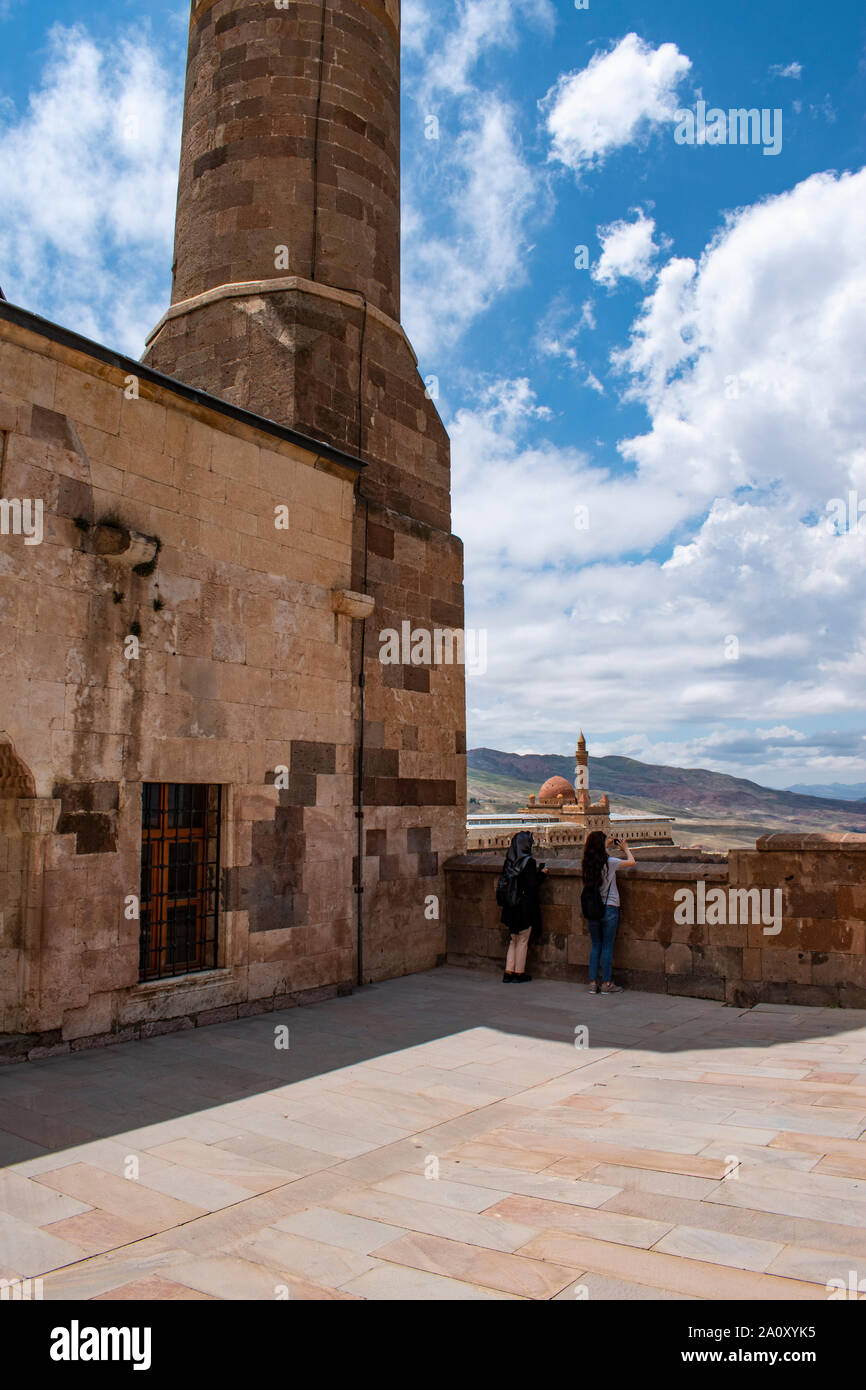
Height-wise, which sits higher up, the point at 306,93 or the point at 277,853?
the point at 306,93

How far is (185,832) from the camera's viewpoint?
7.57m

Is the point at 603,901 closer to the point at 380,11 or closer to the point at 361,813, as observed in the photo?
the point at 361,813

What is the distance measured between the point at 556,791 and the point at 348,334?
120ft

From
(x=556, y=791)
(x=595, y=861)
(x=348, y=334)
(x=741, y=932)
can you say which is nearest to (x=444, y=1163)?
(x=595, y=861)

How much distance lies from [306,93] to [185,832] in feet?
27.8

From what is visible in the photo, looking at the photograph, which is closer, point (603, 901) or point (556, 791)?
point (603, 901)

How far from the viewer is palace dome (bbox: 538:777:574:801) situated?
1741 inches

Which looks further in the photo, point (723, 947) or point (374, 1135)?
point (723, 947)

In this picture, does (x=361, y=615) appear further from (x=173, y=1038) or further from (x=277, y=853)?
(x=173, y=1038)

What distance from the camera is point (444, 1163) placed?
14.5 ft

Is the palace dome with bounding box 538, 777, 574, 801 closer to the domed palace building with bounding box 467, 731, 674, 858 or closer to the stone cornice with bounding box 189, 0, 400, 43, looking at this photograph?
the domed palace building with bounding box 467, 731, 674, 858

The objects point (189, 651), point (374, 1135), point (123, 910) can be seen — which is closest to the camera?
point (374, 1135)
